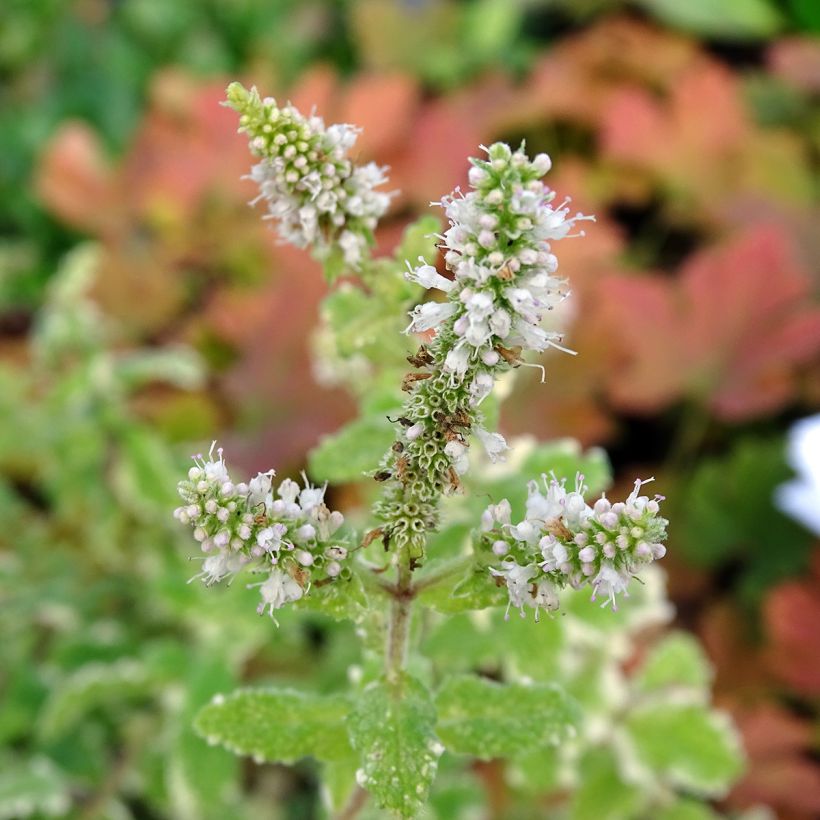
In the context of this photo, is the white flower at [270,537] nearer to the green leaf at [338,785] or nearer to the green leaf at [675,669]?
the green leaf at [338,785]

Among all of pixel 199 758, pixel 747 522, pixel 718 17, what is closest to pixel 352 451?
pixel 199 758

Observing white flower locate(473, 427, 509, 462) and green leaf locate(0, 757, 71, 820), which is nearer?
white flower locate(473, 427, 509, 462)

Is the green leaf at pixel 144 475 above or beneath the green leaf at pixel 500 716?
above

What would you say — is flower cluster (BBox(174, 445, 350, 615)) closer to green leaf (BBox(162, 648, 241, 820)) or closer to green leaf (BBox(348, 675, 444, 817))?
green leaf (BBox(348, 675, 444, 817))

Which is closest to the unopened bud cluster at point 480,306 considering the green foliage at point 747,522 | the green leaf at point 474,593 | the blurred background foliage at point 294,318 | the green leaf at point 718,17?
the green leaf at point 474,593

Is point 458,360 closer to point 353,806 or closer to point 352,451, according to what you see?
point 352,451

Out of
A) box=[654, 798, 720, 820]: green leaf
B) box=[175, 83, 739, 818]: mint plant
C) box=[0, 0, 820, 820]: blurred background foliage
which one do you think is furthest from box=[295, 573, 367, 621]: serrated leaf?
box=[654, 798, 720, 820]: green leaf
